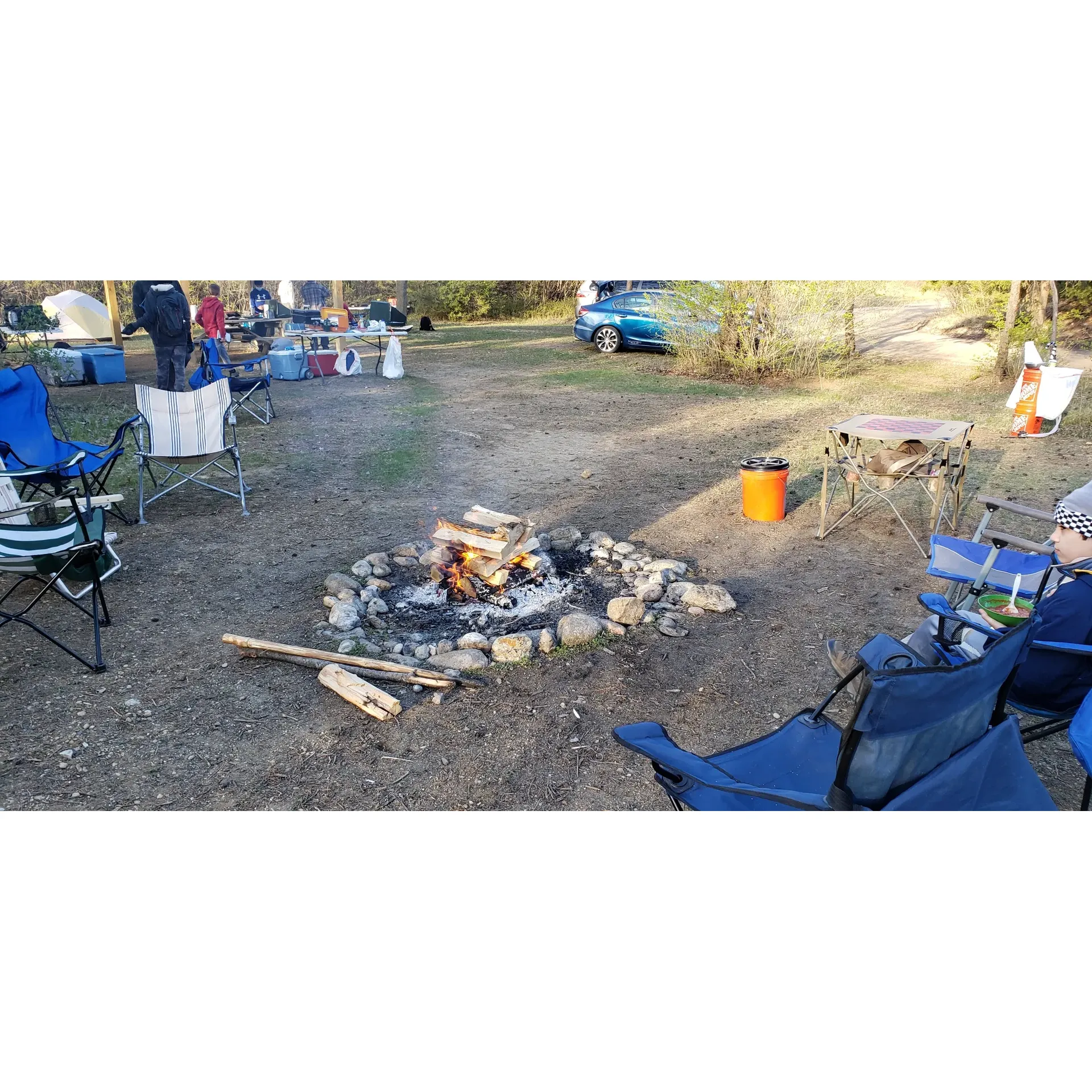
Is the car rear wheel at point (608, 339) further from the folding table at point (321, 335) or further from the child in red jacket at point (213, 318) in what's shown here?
the child in red jacket at point (213, 318)

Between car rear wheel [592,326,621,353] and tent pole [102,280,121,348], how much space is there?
6971 millimetres

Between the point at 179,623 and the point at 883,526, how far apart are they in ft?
14.1

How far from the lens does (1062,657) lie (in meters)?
2.64

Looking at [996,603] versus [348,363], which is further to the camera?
[348,363]

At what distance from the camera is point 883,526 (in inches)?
216

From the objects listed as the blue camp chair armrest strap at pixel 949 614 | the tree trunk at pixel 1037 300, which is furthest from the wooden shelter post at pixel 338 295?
the blue camp chair armrest strap at pixel 949 614

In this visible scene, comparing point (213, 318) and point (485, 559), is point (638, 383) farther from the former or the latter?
point (485, 559)

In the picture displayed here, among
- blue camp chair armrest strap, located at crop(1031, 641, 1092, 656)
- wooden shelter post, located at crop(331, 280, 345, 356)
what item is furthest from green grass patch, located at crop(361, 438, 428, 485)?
wooden shelter post, located at crop(331, 280, 345, 356)

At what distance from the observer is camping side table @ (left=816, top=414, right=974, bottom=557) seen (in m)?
5.04

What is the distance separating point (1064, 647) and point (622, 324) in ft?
36.6

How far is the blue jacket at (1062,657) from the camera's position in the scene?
259 centimetres

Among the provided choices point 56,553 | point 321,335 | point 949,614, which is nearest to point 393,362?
point 321,335

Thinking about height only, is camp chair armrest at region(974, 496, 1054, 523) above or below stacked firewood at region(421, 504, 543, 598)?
above

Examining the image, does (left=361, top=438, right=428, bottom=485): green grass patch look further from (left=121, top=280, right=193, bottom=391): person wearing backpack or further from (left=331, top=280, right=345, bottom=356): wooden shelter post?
(left=331, top=280, right=345, bottom=356): wooden shelter post
